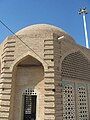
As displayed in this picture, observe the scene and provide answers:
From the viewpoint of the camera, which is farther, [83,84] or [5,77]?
[83,84]

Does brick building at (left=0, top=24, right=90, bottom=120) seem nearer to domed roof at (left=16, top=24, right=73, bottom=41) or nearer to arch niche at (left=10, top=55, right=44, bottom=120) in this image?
arch niche at (left=10, top=55, right=44, bottom=120)

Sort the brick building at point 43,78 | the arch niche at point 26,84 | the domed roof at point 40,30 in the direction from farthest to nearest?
the domed roof at point 40,30 → the arch niche at point 26,84 → the brick building at point 43,78

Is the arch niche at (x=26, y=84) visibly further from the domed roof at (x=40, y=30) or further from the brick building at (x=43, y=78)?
the domed roof at (x=40, y=30)

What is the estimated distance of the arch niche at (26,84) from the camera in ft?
32.5

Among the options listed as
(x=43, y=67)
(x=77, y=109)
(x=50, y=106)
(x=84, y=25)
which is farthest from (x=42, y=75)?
(x=84, y=25)

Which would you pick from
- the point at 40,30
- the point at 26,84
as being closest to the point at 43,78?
the point at 26,84

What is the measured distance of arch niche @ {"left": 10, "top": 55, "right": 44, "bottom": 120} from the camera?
9.91 m

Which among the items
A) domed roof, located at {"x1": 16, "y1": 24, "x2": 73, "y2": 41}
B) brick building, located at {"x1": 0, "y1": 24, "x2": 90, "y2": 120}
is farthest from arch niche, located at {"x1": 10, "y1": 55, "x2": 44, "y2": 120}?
domed roof, located at {"x1": 16, "y1": 24, "x2": 73, "y2": 41}

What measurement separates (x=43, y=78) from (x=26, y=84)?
1.06 meters

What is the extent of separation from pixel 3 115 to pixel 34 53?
3.76 metres

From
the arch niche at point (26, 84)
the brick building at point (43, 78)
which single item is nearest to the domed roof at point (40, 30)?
the brick building at point (43, 78)

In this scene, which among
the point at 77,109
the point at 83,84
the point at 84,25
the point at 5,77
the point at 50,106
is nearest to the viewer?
the point at 50,106

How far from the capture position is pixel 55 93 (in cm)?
950

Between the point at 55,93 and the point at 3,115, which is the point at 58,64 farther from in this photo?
the point at 3,115
